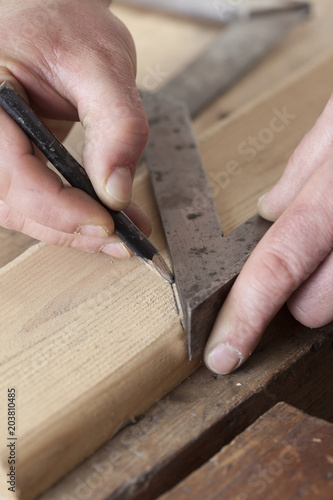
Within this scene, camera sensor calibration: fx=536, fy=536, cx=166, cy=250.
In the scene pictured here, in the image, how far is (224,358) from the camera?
39.5 inches

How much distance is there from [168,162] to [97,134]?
38cm

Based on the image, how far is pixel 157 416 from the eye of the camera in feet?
3.17

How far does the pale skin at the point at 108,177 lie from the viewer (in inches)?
39.4

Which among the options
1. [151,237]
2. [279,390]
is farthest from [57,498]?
[151,237]

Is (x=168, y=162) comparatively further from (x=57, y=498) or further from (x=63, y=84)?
(x=57, y=498)

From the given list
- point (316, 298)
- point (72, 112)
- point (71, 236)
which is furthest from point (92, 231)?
Result: point (316, 298)

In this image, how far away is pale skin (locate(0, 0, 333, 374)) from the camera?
1.00 meters

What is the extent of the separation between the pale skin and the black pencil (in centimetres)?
2
